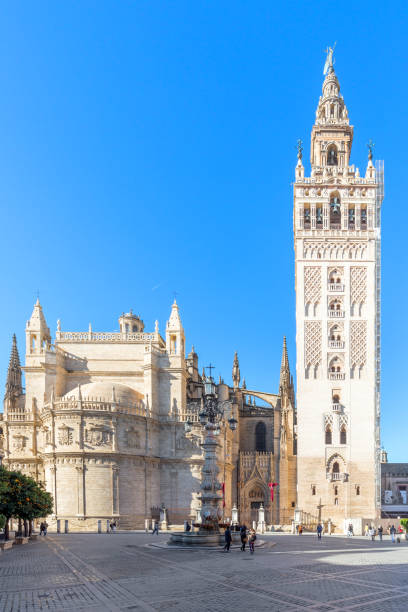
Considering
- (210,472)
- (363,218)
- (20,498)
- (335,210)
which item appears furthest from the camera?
(335,210)

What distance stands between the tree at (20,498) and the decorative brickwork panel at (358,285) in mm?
33216

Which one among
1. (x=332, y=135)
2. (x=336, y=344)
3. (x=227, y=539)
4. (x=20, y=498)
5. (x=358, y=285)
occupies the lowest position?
(x=20, y=498)

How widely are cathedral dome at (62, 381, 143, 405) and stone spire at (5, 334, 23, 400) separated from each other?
10298mm

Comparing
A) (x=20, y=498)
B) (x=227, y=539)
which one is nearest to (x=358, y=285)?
(x=20, y=498)

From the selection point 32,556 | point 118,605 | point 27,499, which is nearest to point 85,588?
point 118,605

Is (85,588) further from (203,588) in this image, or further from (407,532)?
(407,532)

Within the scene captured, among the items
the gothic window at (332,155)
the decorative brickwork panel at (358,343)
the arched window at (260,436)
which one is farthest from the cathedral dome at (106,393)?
the gothic window at (332,155)

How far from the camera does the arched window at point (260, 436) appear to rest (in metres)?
66.4

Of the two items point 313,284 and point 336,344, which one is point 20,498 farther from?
point 313,284

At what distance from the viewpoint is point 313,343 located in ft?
190

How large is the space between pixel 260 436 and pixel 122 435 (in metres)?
20.2

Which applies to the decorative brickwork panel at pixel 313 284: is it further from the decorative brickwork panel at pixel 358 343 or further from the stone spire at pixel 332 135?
the stone spire at pixel 332 135

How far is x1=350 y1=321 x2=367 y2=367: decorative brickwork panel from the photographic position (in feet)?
188

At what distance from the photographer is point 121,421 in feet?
169
